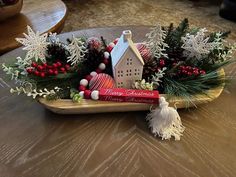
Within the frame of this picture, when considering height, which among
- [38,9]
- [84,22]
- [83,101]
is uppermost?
[83,101]

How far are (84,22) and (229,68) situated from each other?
5.42ft

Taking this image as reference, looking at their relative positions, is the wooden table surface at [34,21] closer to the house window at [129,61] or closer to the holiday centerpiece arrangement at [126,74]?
the holiday centerpiece arrangement at [126,74]

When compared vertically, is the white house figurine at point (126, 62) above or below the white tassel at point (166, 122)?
above

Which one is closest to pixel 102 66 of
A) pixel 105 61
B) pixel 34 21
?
pixel 105 61

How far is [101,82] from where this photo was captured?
89 cm

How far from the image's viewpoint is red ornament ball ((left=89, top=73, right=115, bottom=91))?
895 millimetres

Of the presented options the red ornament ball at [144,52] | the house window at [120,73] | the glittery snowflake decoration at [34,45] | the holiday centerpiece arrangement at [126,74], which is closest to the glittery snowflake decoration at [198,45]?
the holiday centerpiece arrangement at [126,74]

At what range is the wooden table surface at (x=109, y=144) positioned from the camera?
0.74 metres

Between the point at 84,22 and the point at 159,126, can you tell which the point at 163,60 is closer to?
the point at 159,126

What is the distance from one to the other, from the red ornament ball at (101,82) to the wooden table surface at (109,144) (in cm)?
9

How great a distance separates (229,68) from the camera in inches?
42.2

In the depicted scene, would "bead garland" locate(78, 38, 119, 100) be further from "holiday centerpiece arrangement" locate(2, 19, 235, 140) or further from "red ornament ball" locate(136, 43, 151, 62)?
"red ornament ball" locate(136, 43, 151, 62)

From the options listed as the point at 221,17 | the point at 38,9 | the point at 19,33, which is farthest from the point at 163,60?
the point at 221,17

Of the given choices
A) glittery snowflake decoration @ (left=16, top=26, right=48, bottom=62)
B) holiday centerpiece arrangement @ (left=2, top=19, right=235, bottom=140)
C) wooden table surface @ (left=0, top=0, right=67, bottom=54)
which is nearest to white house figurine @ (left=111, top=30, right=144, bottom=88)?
holiday centerpiece arrangement @ (left=2, top=19, right=235, bottom=140)
